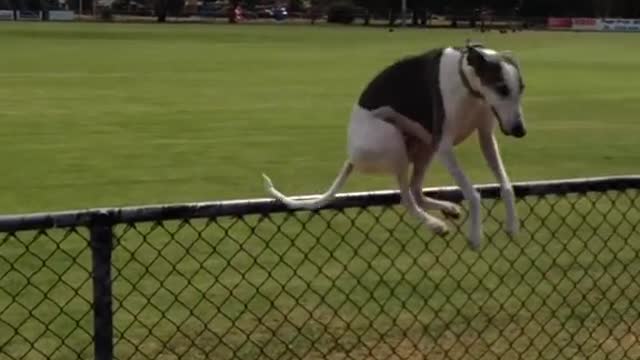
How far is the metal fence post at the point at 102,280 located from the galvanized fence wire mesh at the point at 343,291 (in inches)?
45.7

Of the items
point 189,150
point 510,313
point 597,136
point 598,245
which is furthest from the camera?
point 597,136

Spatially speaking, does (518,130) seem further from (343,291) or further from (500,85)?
(343,291)

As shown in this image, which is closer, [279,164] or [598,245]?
[598,245]

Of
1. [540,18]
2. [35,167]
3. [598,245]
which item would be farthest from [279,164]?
[540,18]

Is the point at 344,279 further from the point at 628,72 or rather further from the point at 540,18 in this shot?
the point at 540,18

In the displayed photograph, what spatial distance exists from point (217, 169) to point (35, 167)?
217 cm

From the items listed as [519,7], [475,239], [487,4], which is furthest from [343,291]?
[519,7]

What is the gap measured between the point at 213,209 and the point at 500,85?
121cm

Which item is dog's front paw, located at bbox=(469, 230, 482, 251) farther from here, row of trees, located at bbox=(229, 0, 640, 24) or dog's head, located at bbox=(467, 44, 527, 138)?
row of trees, located at bbox=(229, 0, 640, 24)

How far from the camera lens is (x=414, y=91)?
3992 millimetres

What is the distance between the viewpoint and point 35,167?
1511 cm

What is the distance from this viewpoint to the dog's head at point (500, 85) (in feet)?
12.1

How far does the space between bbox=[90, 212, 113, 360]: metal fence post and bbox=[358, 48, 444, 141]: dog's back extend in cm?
95

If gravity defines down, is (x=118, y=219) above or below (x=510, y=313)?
above
